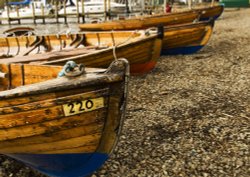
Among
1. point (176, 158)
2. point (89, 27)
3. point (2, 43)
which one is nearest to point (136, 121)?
point (176, 158)

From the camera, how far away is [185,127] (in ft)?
23.2

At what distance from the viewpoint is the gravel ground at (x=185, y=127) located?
5.56 metres

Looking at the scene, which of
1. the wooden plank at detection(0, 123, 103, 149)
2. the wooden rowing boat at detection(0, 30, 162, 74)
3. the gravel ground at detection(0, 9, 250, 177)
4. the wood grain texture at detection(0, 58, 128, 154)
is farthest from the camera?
the wooden rowing boat at detection(0, 30, 162, 74)

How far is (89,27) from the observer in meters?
19.4

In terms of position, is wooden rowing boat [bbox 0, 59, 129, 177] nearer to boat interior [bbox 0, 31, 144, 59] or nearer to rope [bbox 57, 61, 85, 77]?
rope [bbox 57, 61, 85, 77]

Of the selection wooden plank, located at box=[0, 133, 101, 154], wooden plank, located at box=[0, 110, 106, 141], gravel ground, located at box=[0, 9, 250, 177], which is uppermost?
wooden plank, located at box=[0, 110, 106, 141]

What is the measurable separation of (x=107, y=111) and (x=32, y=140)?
1231 millimetres

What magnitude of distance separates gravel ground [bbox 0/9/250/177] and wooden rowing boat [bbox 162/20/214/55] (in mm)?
2398

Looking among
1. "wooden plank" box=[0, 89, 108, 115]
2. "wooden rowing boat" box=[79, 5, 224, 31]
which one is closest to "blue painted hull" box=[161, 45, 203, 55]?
"wooden rowing boat" box=[79, 5, 224, 31]

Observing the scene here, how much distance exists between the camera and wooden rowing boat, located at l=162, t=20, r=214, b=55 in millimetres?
14219

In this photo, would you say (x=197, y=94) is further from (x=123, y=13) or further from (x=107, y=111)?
(x=123, y=13)

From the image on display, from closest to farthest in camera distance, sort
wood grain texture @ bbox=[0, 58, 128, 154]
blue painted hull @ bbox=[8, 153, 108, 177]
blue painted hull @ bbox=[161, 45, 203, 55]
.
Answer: wood grain texture @ bbox=[0, 58, 128, 154], blue painted hull @ bbox=[8, 153, 108, 177], blue painted hull @ bbox=[161, 45, 203, 55]

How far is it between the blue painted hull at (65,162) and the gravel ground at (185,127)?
0.50 metres

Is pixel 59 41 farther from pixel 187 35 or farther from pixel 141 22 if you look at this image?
pixel 141 22
